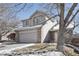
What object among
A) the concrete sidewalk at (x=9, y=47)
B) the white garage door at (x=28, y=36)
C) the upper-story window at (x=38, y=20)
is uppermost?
the upper-story window at (x=38, y=20)

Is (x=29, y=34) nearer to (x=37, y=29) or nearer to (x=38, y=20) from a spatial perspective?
(x=37, y=29)

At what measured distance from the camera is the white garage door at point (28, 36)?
11.1ft

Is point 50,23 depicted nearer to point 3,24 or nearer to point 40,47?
point 40,47

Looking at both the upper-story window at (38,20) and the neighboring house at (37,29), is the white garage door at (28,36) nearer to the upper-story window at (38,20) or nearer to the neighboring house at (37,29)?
the neighboring house at (37,29)

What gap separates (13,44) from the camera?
339cm

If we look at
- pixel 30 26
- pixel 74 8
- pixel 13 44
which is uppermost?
pixel 74 8

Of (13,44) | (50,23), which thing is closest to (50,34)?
(50,23)

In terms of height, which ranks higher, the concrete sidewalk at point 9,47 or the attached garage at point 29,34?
the attached garage at point 29,34

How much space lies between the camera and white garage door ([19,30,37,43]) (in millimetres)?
3393

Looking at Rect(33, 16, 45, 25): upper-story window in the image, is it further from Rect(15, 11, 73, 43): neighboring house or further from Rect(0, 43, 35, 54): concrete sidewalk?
Rect(0, 43, 35, 54): concrete sidewalk

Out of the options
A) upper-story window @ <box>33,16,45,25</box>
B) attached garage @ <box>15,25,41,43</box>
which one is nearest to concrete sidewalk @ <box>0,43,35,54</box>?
attached garage @ <box>15,25,41,43</box>

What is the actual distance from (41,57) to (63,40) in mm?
441

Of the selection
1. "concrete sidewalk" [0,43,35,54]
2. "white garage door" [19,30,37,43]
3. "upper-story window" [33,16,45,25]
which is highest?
"upper-story window" [33,16,45,25]

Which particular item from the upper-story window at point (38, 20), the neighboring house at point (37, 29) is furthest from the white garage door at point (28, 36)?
the upper-story window at point (38, 20)
